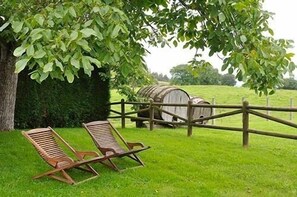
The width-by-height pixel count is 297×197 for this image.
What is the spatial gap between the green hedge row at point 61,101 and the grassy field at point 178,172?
6.88 ft

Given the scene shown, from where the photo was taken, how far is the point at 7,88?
32.3 ft

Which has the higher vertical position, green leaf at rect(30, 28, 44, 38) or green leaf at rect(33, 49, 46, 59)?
green leaf at rect(30, 28, 44, 38)

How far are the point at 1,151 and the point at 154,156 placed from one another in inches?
113

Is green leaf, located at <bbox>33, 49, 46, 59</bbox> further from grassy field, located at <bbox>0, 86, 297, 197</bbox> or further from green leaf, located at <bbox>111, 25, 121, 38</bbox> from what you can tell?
grassy field, located at <bbox>0, 86, 297, 197</bbox>

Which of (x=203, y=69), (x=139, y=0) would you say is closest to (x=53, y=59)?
(x=139, y=0)

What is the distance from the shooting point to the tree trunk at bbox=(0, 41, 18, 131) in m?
9.69

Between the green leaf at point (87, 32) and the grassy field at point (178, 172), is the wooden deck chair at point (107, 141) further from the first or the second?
the green leaf at point (87, 32)

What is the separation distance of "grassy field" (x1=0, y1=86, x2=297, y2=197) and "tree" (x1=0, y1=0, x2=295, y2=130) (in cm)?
179

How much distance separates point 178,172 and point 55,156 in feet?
6.26

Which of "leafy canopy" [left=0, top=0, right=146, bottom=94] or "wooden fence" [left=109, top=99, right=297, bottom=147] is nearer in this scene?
"leafy canopy" [left=0, top=0, right=146, bottom=94]

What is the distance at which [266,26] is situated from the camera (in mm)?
3834

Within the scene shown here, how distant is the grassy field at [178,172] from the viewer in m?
5.38

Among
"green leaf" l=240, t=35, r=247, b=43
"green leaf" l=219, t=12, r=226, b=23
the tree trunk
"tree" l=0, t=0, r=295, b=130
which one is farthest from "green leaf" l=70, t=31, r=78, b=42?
the tree trunk

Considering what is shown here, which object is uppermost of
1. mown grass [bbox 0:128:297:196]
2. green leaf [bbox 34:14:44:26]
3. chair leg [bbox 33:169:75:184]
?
green leaf [bbox 34:14:44:26]
